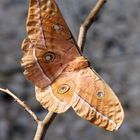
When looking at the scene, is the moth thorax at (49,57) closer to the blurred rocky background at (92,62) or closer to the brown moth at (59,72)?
the brown moth at (59,72)

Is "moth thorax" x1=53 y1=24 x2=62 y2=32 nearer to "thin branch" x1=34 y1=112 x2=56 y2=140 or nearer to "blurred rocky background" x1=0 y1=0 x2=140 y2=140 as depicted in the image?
"thin branch" x1=34 y1=112 x2=56 y2=140

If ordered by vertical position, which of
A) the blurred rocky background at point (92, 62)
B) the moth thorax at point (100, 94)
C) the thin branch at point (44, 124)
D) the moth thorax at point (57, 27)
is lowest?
the blurred rocky background at point (92, 62)

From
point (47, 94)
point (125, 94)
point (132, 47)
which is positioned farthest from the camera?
point (132, 47)

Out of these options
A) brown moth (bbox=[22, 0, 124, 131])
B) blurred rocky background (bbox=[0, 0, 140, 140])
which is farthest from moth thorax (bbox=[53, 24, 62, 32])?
blurred rocky background (bbox=[0, 0, 140, 140])

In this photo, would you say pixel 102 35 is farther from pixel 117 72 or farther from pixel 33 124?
pixel 33 124

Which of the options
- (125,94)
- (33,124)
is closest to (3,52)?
(33,124)

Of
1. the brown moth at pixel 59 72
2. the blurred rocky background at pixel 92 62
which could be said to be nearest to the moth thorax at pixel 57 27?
the brown moth at pixel 59 72
